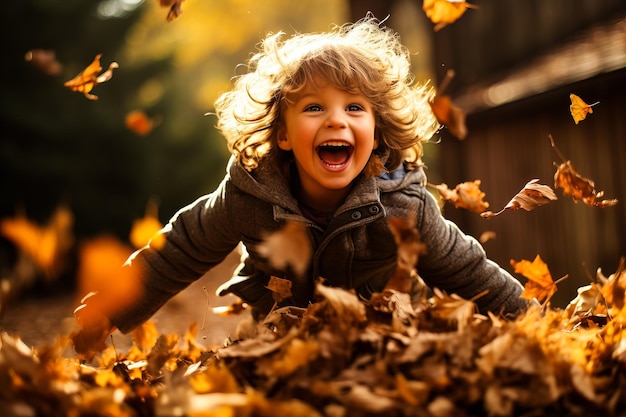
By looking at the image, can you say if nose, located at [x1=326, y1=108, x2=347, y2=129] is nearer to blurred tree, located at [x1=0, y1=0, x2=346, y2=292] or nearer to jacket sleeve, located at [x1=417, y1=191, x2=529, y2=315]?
jacket sleeve, located at [x1=417, y1=191, x2=529, y2=315]

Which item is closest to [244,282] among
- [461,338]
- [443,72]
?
[461,338]

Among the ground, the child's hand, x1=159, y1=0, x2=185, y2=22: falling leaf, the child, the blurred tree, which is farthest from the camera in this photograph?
the blurred tree

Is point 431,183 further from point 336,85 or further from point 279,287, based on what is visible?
point 279,287

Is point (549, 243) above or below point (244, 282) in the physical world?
below

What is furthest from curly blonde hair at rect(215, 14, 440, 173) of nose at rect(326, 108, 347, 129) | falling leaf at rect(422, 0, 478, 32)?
falling leaf at rect(422, 0, 478, 32)

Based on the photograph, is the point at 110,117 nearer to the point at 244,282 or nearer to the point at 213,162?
the point at 213,162

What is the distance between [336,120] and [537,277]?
75cm

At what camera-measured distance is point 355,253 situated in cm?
237

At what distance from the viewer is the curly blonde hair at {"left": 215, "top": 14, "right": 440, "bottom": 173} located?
2.34 metres

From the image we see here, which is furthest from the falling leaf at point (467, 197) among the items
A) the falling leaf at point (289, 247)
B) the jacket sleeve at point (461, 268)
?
the falling leaf at point (289, 247)

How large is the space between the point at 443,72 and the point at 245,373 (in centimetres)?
603

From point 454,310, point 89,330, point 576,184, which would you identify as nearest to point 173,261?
point 89,330

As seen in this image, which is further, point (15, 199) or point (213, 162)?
point (213, 162)

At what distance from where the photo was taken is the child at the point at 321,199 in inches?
89.8
